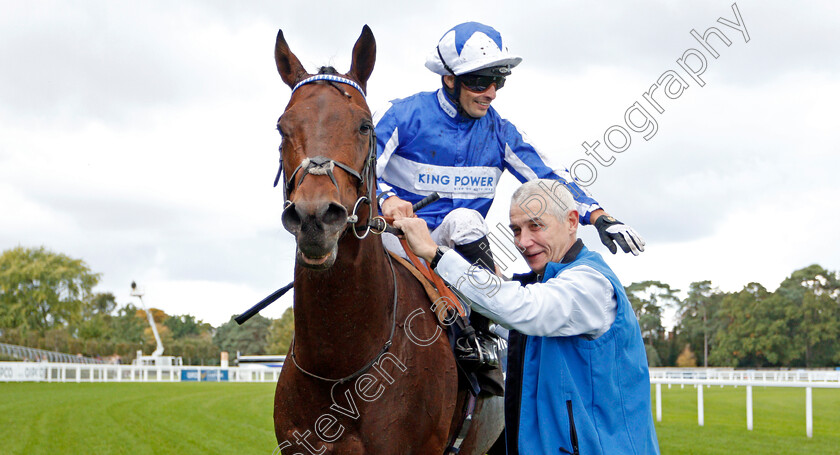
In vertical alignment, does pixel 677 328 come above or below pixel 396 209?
below

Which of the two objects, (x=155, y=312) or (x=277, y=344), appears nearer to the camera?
(x=277, y=344)

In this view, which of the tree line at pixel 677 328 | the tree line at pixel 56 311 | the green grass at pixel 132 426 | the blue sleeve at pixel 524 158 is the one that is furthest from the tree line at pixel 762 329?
the blue sleeve at pixel 524 158

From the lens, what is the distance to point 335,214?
2.04 meters

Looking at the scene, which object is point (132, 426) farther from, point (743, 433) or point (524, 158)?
point (743, 433)

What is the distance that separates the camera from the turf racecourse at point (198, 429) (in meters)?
8.66

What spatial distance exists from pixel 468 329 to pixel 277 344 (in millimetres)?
74921

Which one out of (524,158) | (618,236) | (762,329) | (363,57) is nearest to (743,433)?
(524,158)

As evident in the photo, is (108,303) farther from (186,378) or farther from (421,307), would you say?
(421,307)

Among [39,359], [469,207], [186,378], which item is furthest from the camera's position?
[39,359]

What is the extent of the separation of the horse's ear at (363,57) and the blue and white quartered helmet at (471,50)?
615mm

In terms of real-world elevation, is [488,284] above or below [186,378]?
above

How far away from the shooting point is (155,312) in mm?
90250

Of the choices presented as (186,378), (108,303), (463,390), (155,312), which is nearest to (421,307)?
(463,390)

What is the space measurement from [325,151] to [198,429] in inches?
372
